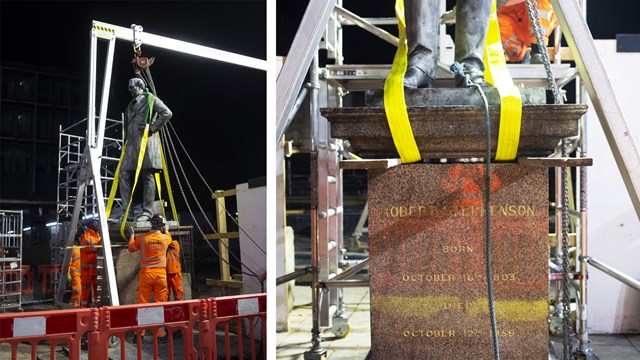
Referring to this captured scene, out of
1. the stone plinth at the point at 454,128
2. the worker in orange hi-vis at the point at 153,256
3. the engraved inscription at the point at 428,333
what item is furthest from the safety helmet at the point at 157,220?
the engraved inscription at the point at 428,333

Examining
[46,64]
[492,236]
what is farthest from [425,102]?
[46,64]

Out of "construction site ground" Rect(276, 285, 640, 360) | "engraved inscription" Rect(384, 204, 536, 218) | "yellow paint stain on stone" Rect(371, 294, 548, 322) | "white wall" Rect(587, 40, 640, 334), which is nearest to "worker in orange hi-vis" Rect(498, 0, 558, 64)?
"white wall" Rect(587, 40, 640, 334)

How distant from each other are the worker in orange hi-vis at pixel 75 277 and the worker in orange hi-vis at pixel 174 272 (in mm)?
477

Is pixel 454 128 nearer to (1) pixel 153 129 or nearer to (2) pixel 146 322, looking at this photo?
(1) pixel 153 129

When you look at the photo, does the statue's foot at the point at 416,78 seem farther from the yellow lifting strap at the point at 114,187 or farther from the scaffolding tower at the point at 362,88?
the yellow lifting strap at the point at 114,187

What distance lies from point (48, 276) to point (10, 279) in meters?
0.20

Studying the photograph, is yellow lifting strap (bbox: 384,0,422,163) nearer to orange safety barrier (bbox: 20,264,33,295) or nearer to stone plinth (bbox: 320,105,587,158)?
stone plinth (bbox: 320,105,587,158)

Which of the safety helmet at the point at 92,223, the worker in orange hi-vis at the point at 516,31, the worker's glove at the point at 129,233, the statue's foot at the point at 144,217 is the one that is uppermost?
the worker in orange hi-vis at the point at 516,31

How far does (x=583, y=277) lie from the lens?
19.6 feet

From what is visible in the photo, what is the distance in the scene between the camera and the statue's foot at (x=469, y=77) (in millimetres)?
3528

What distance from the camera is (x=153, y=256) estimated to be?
4.23m

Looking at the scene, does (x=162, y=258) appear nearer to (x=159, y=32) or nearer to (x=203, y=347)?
(x=203, y=347)

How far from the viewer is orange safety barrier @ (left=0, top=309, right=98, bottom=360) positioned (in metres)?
3.52

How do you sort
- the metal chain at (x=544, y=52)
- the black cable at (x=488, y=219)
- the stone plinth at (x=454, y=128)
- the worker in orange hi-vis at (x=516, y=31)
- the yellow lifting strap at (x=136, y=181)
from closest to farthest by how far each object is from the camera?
the black cable at (x=488, y=219)
the stone plinth at (x=454, y=128)
the metal chain at (x=544, y=52)
the yellow lifting strap at (x=136, y=181)
the worker in orange hi-vis at (x=516, y=31)
